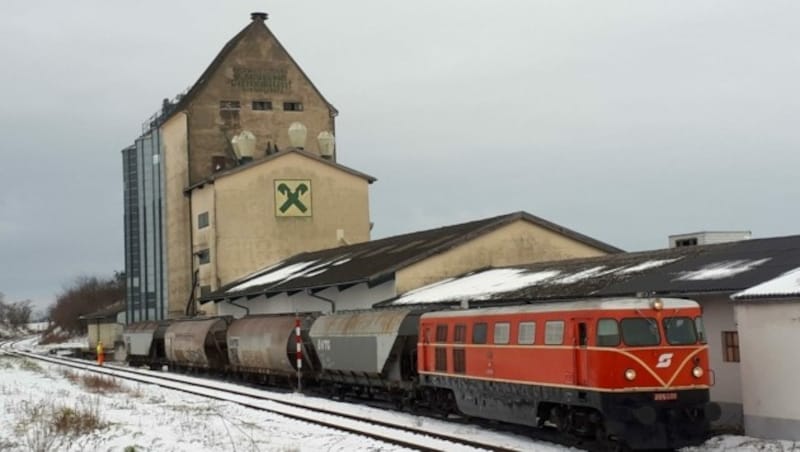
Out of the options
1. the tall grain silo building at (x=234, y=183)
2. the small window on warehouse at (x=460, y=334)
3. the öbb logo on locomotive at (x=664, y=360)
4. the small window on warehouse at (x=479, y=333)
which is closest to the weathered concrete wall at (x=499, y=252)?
the small window on warehouse at (x=460, y=334)

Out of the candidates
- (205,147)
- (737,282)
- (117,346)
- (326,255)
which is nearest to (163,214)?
(205,147)

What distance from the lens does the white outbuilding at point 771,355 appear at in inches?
759

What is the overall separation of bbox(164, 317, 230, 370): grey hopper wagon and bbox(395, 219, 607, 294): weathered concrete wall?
1163 cm

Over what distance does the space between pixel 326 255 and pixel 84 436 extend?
3699 centimetres

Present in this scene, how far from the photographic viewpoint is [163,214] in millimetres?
75750

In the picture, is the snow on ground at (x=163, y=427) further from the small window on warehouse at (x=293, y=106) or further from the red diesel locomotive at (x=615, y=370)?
the small window on warehouse at (x=293, y=106)

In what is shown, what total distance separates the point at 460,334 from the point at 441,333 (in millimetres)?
1264

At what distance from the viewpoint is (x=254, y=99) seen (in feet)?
240

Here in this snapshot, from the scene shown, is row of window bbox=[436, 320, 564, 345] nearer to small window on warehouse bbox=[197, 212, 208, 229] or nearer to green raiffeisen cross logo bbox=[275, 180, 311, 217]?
green raiffeisen cross logo bbox=[275, 180, 311, 217]

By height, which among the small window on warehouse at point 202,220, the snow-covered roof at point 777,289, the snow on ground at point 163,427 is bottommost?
the snow on ground at point 163,427

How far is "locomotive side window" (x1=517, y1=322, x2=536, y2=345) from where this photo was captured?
68.8 ft

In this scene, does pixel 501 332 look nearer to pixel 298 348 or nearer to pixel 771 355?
pixel 771 355

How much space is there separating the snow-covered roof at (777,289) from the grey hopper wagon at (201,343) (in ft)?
102

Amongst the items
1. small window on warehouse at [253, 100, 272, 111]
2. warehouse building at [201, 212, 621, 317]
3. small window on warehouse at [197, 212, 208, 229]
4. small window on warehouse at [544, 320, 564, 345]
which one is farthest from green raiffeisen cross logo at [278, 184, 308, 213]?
small window on warehouse at [544, 320, 564, 345]
